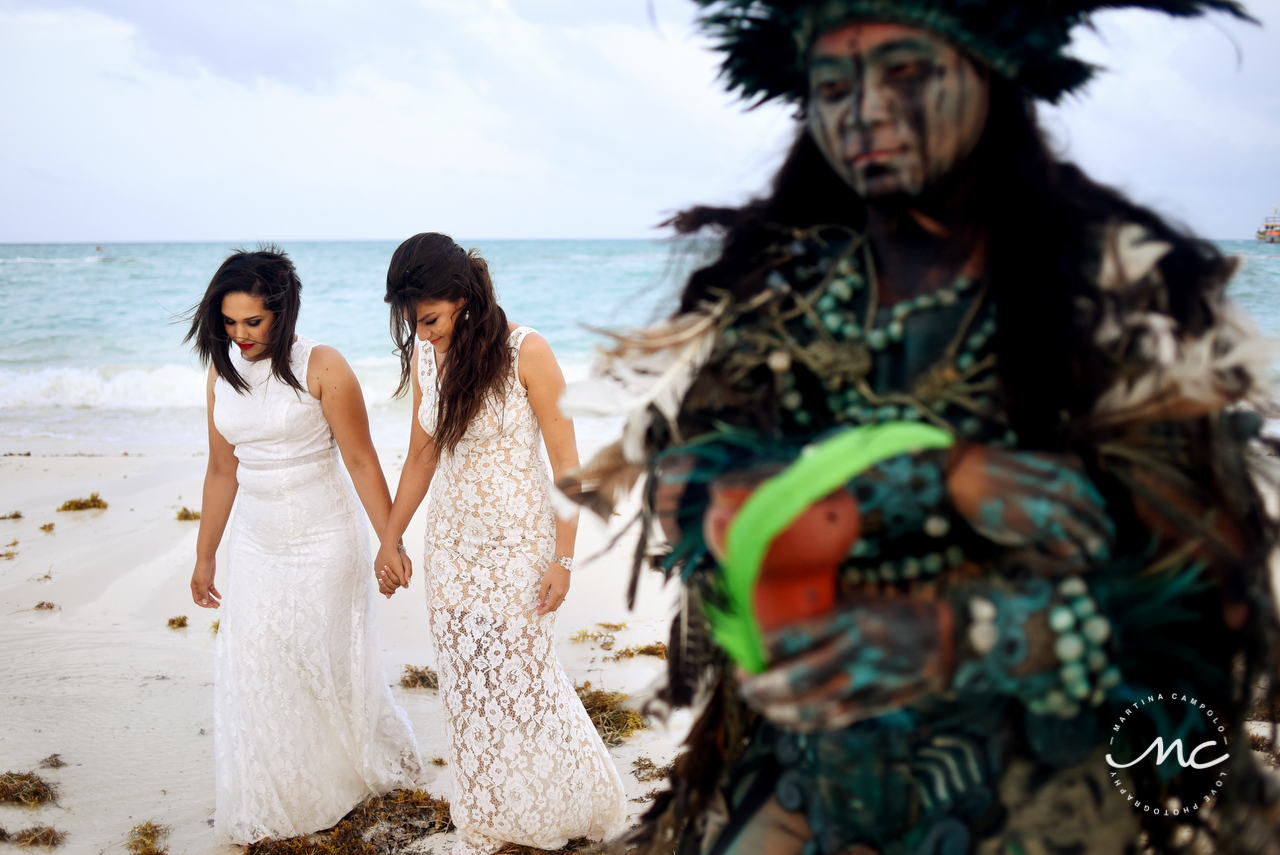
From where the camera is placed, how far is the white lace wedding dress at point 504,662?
11.5 ft

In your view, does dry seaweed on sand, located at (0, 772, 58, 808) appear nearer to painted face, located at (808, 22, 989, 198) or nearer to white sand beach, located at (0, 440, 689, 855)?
white sand beach, located at (0, 440, 689, 855)

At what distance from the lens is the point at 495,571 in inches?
140

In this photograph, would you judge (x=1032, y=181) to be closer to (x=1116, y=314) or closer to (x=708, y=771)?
(x=1116, y=314)

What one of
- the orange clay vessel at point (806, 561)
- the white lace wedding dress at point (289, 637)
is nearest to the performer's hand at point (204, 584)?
the white lace wedding dress at point (289, 637)

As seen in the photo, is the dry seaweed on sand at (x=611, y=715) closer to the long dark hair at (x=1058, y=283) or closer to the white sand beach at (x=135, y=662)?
the white sand beach at (x=135, y=662)

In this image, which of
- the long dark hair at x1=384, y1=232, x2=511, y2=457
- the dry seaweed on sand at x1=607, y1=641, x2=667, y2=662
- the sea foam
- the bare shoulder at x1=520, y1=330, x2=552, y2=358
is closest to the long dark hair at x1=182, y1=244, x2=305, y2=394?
the long dark hair at x1=384, y1=232, x2=511, y2=457

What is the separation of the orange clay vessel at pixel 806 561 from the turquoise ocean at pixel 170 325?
49 cm

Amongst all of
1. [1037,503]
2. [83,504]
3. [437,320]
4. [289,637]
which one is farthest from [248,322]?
[83,504]

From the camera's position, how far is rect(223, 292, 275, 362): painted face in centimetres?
375

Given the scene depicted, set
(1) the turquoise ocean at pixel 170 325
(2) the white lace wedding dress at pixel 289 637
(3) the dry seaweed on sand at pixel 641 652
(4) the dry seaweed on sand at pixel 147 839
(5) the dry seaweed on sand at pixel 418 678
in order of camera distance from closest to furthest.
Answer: (4) the dry seaweed on sand at pixel 147 839 → (2) the white lace wedding dress at pixel 289 637 → (5) the dry seaweed on sand at pixel 418 678 → (3) the dry seaweed on sand at pixel 641 652 → (1) the turquoise ocean at pixel 170 325

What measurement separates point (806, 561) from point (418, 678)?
4.39 metres

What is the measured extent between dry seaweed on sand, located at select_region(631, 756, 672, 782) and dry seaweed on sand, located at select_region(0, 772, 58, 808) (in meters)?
2.54

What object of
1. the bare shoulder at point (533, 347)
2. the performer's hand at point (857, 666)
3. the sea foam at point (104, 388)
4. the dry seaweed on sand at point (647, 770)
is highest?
the bare shoulder at point (533, 347)

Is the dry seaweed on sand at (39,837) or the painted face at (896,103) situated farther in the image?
the dry seaweed on sand at (39,837)
